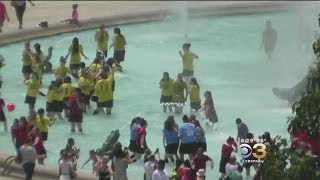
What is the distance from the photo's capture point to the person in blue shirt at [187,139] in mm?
17859

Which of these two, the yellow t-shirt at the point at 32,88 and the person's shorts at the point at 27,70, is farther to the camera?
the person's shorts at the point at 27,70

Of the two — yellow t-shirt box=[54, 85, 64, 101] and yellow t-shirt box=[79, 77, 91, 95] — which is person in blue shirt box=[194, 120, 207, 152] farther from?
yellow t-shirt box=[79, 77, 91, 95]

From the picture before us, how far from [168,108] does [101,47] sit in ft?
17.5

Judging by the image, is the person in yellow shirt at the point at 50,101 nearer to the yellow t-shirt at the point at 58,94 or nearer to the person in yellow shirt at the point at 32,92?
the yellow t-shirt at the point at 58,94

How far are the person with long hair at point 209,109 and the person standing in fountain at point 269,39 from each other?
9.48m

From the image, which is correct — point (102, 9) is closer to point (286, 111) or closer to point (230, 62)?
point (230, 62)

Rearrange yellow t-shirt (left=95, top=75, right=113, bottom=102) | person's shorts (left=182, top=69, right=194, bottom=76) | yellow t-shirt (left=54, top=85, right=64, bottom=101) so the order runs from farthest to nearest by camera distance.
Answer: person's shorts (left=182, top=69, right=194, bottom=76)
yellow t-shirt (left=95, top=75, right=113, bottom=102)
yellow t-shirt (left=54, top=85, right=64, bottom=101)

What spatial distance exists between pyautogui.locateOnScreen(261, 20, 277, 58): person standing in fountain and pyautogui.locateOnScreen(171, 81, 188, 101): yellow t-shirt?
8.56 meters

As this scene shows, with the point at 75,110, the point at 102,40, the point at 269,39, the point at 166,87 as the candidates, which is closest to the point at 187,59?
the point at 166,87

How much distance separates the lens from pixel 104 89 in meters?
22.1

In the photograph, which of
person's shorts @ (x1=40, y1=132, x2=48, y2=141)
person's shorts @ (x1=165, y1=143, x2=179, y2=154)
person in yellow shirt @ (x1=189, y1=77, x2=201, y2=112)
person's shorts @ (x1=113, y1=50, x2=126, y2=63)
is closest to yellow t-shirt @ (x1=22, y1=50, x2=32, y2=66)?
person's shorts @ (x1=113, y1=50, x2=126, y2=63)

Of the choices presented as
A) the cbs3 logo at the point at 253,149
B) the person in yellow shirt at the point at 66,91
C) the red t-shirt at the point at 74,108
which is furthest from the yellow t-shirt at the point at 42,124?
the cbs3 logo at the point at 253,149

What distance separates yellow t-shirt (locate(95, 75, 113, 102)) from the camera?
2198cm

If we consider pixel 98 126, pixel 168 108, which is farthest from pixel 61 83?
pixel 168 108
